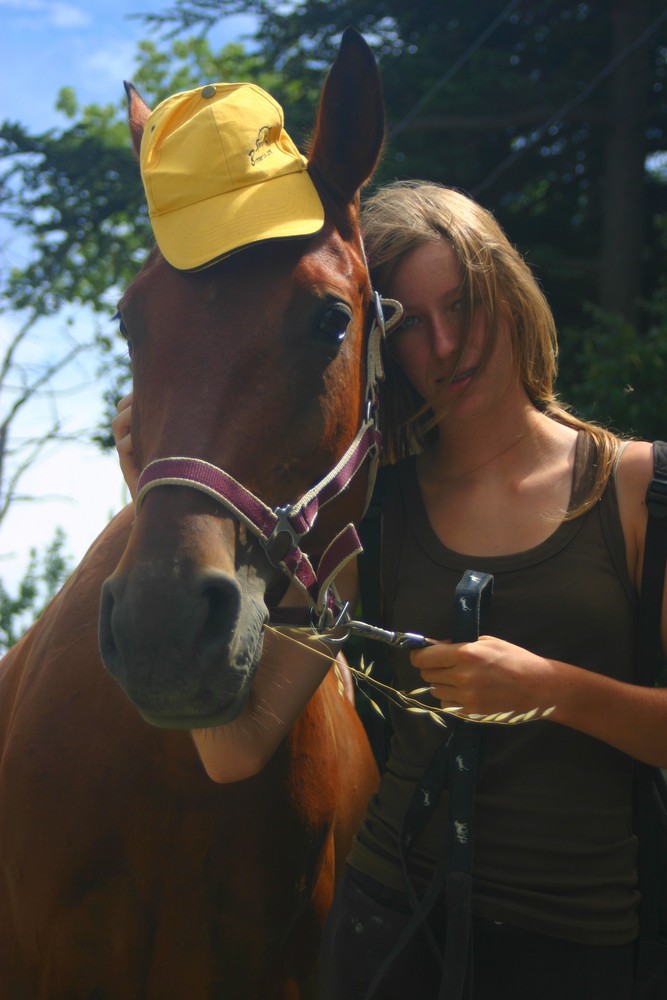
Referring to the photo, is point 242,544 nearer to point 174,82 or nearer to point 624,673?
point 624,673

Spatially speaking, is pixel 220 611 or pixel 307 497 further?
pixel 307 497

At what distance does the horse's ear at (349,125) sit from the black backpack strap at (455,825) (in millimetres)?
1003

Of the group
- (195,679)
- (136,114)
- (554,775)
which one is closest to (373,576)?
(554,775)

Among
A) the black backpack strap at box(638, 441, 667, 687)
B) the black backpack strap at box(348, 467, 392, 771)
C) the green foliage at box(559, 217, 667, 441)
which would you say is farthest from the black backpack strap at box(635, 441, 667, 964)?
→ the green foliage at box(559, 217, 667, 441)

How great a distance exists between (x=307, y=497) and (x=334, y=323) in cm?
36

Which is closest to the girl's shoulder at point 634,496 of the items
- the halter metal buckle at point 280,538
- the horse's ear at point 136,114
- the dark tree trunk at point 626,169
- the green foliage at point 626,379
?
the halter metal buckle at point 280,538

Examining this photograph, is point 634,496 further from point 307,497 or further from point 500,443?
point 307,497

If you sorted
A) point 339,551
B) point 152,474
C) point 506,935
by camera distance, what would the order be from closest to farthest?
point 152,474
point 506,935
point 339,551

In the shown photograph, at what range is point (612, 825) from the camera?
1.86 m

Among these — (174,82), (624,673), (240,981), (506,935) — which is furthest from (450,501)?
(174,82)

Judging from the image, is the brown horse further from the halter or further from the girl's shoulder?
the girl's shoulder

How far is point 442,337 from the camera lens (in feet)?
7.00

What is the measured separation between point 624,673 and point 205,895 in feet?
3.60

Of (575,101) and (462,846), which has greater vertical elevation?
(575,101)
